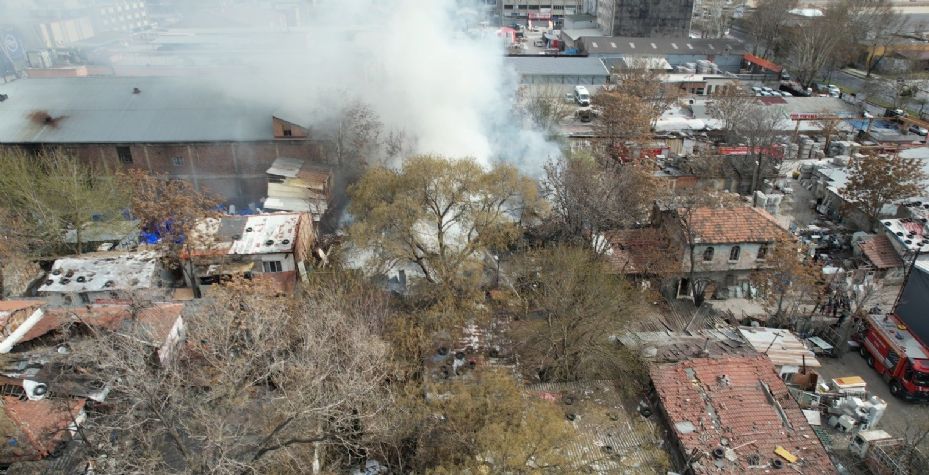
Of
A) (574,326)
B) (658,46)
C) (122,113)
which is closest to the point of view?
(574,326)

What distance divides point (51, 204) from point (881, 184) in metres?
33.5

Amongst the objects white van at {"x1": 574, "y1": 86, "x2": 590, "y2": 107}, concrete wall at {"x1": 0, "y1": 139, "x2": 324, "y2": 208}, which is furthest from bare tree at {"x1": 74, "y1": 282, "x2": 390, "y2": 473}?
white van at {"x1": 574, "y1": 86, "x2": 590, "y2": 107}

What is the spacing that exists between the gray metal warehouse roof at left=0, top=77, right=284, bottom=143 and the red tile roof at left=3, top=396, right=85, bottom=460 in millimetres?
15459

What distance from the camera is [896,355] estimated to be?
17.2 metres

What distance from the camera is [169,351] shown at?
1677 centimetres

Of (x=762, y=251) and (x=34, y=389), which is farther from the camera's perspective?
(x=762, y=251)

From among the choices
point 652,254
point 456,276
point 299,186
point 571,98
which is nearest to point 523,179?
point 456,276

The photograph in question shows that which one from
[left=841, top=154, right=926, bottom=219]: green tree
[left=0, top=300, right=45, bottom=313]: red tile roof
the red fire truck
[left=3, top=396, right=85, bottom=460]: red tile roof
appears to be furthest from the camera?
[left=841, top=154, right=926, bottom=219]: green tree

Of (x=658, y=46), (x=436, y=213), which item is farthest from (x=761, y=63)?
(x=436, y=213)

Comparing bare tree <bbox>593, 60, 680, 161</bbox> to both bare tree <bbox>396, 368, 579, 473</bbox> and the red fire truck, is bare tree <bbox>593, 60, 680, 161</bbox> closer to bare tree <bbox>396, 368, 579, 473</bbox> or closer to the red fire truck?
the red fire truck

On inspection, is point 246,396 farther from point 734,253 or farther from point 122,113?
point 122,113

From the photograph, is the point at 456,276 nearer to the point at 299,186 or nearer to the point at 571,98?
the point at 299,186

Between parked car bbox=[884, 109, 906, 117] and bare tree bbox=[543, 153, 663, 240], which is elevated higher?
bare tree bbox=[543, 153, 663, 240]

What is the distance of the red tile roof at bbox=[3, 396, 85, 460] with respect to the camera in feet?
45.2
